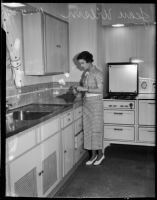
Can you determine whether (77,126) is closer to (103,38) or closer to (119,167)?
(119,167)

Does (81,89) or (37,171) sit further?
(81,89)

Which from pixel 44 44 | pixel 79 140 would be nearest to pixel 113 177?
pixel 79 140

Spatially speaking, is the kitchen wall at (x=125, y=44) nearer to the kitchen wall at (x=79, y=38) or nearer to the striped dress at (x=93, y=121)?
the kitchen wall at (x=79, y=38)

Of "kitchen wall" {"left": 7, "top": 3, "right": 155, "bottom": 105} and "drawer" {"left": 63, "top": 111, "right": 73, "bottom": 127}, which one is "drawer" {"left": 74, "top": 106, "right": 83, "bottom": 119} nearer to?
"drawer" {"left": 63, "top": 111, "right": 73, "bottom": 127}


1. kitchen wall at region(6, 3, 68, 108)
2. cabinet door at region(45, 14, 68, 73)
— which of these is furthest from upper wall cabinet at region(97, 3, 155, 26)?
cabinet door at region(45, 14, 68, 73)

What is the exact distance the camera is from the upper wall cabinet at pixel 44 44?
2154 mm

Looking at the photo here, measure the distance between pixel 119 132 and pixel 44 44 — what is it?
53.0 inches

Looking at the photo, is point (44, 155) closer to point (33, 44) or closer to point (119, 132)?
point (33, 44)

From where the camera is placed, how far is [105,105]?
273cm

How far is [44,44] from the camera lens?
2.21 meters

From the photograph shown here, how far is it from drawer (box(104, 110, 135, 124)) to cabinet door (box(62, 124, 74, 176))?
1.91ft

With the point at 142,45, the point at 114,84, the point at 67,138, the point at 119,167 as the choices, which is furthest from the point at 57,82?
the point at 142,45

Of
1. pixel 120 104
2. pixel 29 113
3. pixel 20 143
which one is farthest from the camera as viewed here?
pixel 120 104

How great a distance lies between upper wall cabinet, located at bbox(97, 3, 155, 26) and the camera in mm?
1096
